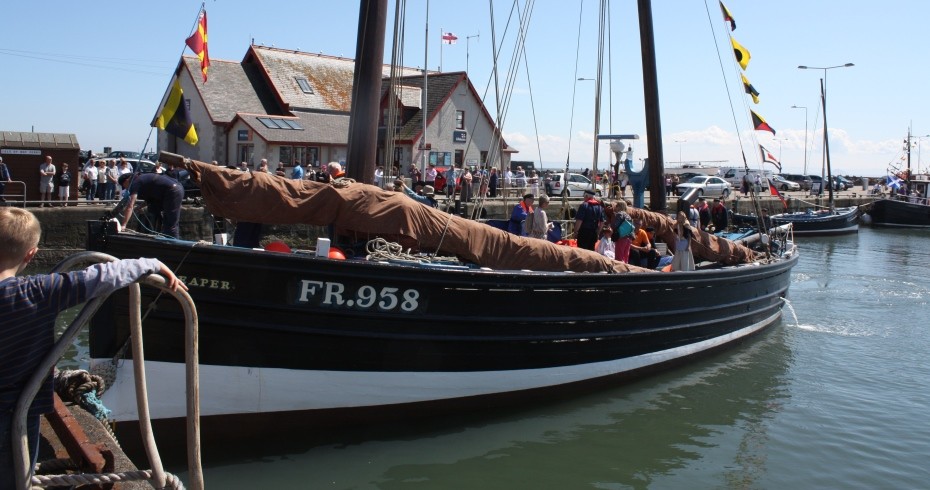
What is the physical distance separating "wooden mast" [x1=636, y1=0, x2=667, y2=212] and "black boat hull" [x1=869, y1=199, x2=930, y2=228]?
115 feet

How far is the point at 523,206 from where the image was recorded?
489 inches

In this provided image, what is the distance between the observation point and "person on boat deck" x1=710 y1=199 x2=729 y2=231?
1848 cm

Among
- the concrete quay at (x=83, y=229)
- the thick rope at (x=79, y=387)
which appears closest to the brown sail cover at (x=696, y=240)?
the concrete quay at (x=83, y=229)

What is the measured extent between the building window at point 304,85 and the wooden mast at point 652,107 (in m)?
28.6

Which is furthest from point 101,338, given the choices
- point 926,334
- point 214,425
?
point 926,334

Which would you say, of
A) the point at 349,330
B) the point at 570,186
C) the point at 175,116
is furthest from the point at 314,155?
the point at 349,330

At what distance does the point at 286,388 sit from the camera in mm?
7684

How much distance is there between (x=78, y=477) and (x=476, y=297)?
5122mm

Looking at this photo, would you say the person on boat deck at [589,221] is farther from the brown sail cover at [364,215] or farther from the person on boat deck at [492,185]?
the person on boat deck at [492,185]

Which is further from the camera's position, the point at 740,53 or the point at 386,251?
the point at 740,53

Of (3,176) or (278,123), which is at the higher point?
(278,123)

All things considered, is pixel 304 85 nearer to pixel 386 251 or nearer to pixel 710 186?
pixel 710 186

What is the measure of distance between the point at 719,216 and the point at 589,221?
317 inches

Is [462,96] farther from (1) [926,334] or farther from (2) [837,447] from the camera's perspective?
(2) [837,447]
